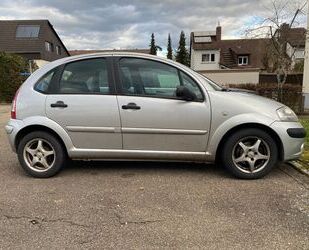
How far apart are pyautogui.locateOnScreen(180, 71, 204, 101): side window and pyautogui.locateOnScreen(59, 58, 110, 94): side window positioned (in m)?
1.05

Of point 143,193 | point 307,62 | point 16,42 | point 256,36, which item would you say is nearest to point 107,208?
point 143,193

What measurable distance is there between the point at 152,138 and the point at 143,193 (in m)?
0.83

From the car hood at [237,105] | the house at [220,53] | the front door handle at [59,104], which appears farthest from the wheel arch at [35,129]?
the house at [220,53]

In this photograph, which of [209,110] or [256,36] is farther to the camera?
[256,36]

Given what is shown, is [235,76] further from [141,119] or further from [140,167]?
[141,119]

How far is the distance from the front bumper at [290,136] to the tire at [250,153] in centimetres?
13

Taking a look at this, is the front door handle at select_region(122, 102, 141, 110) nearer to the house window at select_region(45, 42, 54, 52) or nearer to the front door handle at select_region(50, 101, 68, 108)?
the front door handle at select_region(50, 101, 68, 108)

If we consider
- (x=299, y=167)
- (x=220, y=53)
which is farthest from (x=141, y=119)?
(x=220, y=53)

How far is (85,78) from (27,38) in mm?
39710

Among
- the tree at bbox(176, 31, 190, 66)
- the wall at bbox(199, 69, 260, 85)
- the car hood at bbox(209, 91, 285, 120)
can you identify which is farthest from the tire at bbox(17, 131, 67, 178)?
the tree at bbox(176, 31, 190, 66)

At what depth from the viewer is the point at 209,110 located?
4.89 meters

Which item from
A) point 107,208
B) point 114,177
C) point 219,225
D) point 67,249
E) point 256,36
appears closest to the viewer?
point 67,249

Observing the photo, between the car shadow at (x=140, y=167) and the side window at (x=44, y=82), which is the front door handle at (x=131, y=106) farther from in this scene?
the side window at (x=44, y=82)

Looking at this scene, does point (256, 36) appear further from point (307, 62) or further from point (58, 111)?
point (58, 111)
